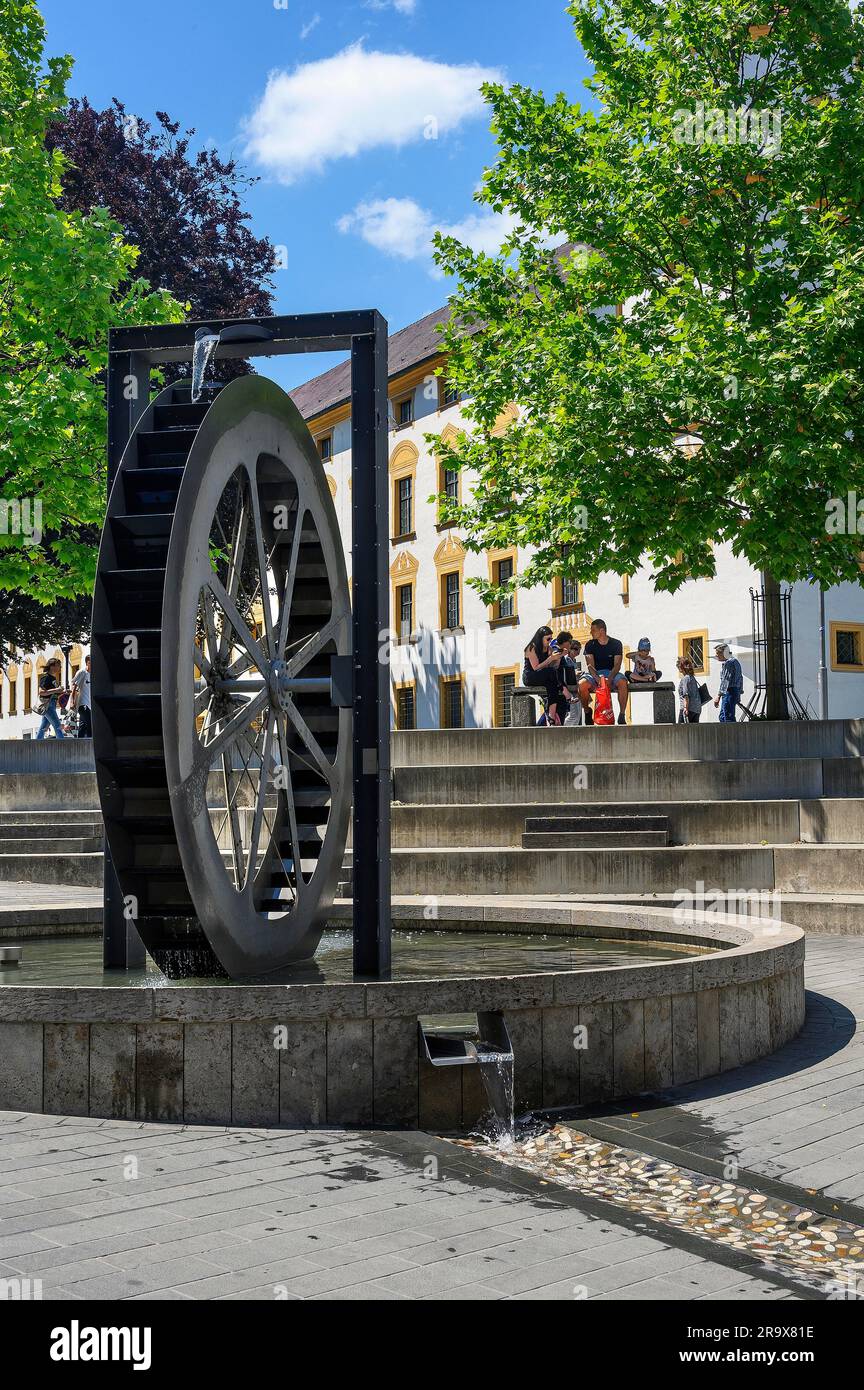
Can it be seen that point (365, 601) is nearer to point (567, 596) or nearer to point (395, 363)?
point (567, 596)

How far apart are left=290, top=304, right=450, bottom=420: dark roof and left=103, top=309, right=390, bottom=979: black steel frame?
3253 cm

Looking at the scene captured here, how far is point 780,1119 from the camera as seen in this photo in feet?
20.8

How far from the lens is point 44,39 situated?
22266 millimetres

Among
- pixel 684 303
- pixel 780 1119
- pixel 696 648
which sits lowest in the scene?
pixel 780 1119

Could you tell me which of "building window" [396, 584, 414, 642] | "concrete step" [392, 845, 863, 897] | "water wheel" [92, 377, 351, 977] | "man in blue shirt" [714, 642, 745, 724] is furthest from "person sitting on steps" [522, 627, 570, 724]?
"building window" [396, 584, 414, 642]

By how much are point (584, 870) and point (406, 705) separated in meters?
31.0

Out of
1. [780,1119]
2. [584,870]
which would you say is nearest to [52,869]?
[584,870]

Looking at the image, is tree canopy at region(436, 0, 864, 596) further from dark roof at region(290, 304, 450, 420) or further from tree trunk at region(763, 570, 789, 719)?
dark roof at region(290, 304, 450, 420)

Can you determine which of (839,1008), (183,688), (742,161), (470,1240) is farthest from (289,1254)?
(742,161)

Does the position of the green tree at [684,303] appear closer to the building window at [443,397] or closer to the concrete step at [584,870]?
the concrete step at [584,870]

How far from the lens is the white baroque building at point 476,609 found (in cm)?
3111

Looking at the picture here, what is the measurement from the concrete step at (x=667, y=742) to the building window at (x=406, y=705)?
26.8m

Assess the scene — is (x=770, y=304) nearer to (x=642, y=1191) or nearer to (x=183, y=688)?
(x=183, y=688)
